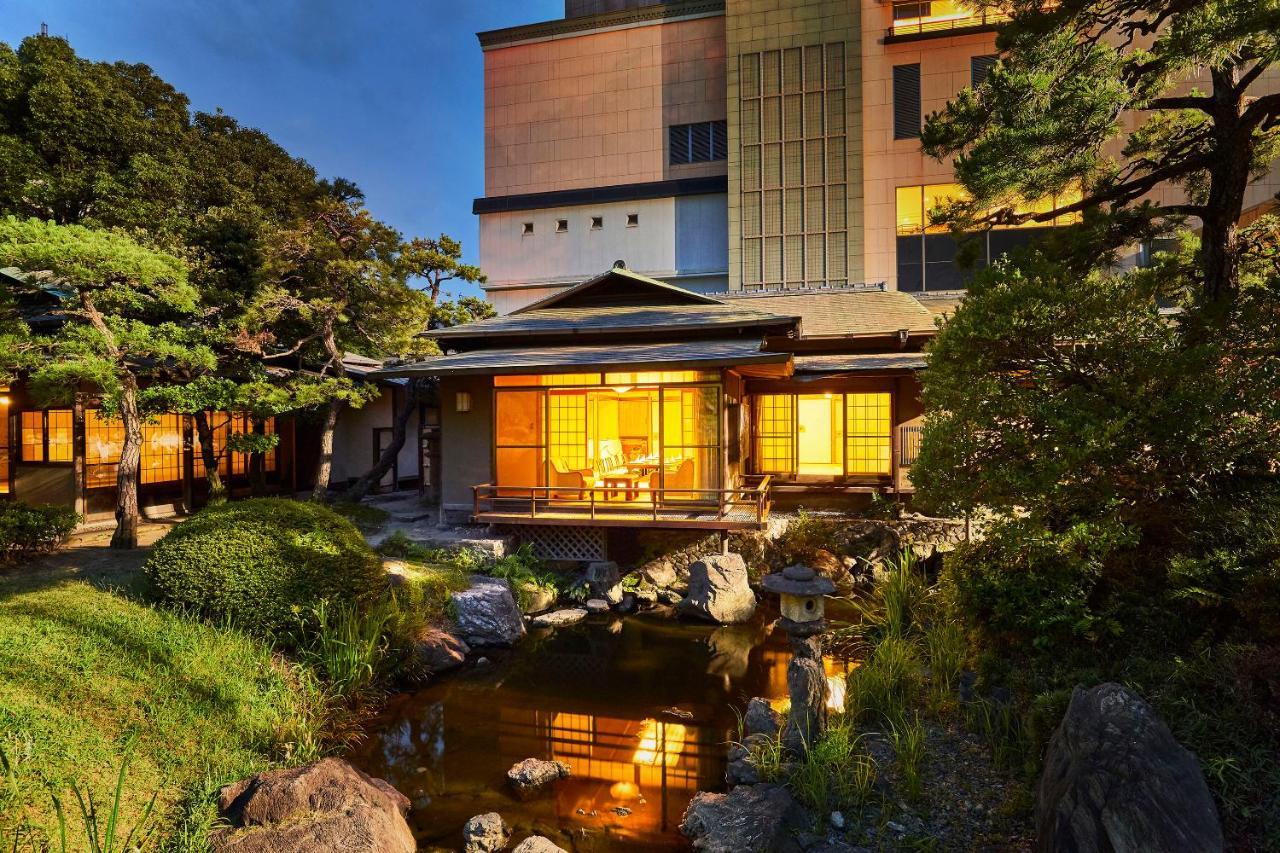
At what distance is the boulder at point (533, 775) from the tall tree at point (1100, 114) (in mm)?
6464

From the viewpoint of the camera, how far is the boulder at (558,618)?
8.34m

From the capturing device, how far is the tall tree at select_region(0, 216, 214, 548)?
23.7 feet

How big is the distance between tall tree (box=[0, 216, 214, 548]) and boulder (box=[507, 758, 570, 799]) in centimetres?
725

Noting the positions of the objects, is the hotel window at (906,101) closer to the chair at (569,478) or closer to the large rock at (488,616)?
the chair at (569,478)

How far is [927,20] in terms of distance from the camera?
58.1 ft

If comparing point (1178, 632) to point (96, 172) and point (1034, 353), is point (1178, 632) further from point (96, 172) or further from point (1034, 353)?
point (96, 172)

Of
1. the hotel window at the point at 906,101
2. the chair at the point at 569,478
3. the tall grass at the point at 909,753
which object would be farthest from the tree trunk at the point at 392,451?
the hotel window at the point at 906,101

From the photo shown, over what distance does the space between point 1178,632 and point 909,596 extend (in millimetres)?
2917

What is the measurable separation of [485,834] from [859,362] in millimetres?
9858

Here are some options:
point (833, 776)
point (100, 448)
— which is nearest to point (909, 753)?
point (833, 776)

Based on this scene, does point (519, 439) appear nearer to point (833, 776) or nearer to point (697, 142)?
point (833, 776)

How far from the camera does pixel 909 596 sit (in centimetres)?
662

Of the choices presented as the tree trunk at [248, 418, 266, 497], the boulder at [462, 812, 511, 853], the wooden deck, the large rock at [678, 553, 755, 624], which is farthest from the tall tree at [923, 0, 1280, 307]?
the tree trunk at [248, 418, 266, 497]

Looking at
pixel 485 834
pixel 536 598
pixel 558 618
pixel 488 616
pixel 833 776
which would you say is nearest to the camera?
pixel 485 834
